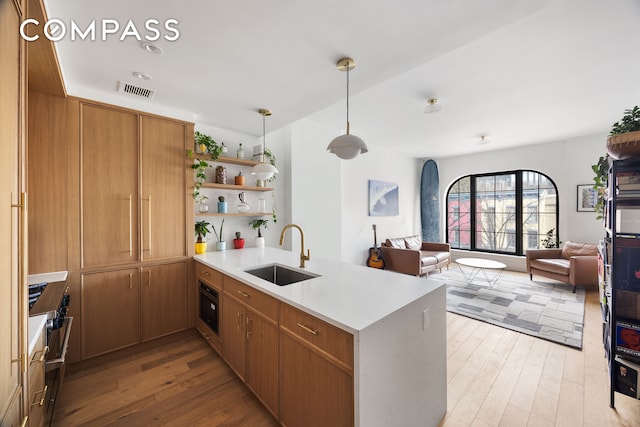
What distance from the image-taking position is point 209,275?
2.52 metres

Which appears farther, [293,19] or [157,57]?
[157,57]

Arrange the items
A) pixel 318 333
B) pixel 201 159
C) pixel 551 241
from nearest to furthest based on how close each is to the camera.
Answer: pixel 318 333, pixel 201 159, pixel 551 241

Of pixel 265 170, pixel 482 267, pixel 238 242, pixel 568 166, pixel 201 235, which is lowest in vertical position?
pixel 482 267

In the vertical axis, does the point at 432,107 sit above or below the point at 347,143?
above

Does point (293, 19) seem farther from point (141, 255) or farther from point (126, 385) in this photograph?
point (126, 385)

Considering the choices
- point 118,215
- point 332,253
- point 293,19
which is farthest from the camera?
point 332,253

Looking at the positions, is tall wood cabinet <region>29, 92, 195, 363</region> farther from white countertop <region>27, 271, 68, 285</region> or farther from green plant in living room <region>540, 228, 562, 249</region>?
Answer: green plant in living room <region>540, 228, 562, 249</region>

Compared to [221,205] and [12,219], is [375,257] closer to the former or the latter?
[221,205]

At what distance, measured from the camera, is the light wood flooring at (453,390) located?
1.72m

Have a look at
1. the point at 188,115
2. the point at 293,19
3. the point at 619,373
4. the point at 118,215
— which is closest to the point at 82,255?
the point at 118,215

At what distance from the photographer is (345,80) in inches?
85.5

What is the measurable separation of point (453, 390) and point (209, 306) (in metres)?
2.25

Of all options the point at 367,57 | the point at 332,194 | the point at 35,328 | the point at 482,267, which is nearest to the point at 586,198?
the point at 482,267

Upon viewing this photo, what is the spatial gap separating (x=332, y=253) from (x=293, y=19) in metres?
3.30
